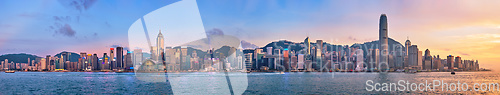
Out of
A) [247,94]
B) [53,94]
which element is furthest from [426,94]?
[53,94]

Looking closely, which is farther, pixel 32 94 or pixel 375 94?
pixel 32 94

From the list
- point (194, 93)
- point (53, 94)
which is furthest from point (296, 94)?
point (53, 94)

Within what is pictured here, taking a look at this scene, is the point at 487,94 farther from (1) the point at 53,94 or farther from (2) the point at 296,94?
(1) the point at 53,94

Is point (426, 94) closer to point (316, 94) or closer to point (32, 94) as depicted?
point (316, 94)

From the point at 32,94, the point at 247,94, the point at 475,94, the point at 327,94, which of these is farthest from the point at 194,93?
the point at 475,94

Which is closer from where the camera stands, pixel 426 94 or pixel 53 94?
pixel 426 94


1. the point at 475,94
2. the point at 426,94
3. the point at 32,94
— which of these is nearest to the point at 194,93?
the point at 32,94

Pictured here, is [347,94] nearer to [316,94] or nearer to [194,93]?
[316,94]
